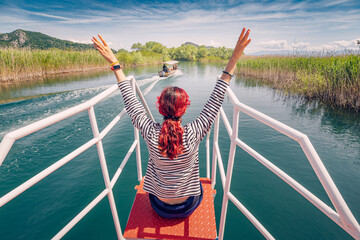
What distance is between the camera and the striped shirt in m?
1.45

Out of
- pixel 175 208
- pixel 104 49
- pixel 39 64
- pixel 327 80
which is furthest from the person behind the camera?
pixel 39 64

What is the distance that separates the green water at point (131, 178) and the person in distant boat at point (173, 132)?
6.69 ft

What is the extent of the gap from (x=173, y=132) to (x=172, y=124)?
6cm

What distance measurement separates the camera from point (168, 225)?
1910mm

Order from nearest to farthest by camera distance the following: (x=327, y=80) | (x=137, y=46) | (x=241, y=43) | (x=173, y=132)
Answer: (x=173, y=132), (x=241, y=43), (x=327, y=80), (x=137, y=46)

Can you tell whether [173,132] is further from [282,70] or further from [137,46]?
[137,46]

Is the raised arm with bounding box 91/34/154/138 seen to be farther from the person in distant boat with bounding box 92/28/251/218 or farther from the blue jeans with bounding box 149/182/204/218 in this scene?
the blue jeans with bounding box 149/182/204/218

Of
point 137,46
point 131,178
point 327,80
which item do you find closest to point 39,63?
point 131,178

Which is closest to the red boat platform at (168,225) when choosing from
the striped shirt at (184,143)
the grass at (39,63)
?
the striped shirt at (184,143)

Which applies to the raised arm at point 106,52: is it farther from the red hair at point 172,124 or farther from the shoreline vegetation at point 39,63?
the shoreline vegetation at point 39,63

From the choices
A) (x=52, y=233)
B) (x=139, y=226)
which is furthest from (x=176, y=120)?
(x=52, y=233)

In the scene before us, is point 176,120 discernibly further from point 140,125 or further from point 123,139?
point 123,139

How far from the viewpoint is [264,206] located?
3758 millimetres

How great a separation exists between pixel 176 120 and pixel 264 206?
344cm
